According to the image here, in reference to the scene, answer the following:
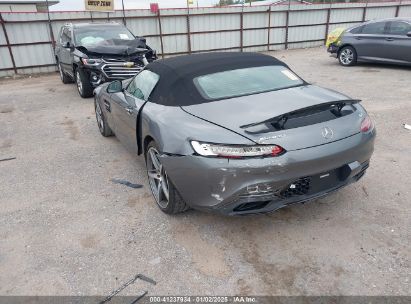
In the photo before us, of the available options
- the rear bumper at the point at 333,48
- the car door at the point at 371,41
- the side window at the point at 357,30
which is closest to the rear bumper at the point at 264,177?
the car door at the point at 371,41

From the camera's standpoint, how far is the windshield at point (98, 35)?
28.8 feet

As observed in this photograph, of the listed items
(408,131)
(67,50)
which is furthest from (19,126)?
(408,131)

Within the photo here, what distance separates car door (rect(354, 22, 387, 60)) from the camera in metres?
10.5

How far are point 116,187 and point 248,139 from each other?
6.75 feet

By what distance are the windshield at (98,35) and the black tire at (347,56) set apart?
22.7 ft

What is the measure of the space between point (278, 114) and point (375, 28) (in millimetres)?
9804

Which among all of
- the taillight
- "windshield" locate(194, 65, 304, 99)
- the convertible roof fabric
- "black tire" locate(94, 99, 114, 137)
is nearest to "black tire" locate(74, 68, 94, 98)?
"black tire" locate(94, 99, 114, 137)

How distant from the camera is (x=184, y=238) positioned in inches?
120

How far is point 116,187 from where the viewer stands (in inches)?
159

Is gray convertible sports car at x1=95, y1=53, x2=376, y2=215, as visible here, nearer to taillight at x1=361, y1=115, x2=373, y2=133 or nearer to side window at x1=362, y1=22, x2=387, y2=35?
taillight at x1=361, y1=115, x2=373, y2=133

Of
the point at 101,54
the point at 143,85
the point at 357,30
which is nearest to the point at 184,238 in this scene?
the point at 143,85

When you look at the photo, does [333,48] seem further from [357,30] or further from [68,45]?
[68,45]

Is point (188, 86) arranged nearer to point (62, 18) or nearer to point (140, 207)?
point (140, 207)

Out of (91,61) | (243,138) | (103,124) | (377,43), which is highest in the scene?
(243,138)
